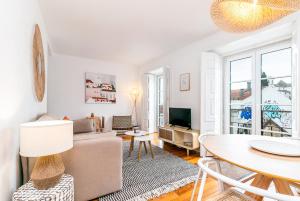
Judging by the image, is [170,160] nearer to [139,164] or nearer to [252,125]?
[139,164]

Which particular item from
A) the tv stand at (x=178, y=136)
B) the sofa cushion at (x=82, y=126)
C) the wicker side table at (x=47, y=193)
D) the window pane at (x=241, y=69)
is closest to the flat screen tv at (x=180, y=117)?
the tv stand at (x=178, y=136)

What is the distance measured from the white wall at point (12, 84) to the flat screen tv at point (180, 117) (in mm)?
2897

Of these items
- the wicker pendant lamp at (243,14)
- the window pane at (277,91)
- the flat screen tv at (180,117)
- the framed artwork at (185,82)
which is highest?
the wicker pendant lamp at (243,14)

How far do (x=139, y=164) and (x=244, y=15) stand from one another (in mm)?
2568

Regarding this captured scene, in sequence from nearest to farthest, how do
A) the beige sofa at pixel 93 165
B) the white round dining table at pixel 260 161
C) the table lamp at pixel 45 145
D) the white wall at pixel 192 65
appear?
the white round dining table at pixel 260 161
the table lamp at pixel 45 145
the beige sofa at pixel 93 165
the white wall at pixel 192 65

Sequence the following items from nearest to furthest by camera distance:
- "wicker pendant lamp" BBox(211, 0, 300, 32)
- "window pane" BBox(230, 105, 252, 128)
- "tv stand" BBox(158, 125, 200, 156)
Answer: "wicker pendant lamp" BBox(211, 0, 300, 32)
"window pane" BBox(230, 105, 252, 128)
"tv stand" BBox(158, 125, 200, 156)

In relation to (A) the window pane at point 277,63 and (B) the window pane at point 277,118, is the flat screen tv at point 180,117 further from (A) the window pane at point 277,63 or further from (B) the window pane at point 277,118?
(A) the window pane at point 277,63

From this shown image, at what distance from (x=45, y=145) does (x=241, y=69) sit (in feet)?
11.5

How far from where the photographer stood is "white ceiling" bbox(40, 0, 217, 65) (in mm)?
2359

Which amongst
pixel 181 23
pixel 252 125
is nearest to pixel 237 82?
pixel 252 125

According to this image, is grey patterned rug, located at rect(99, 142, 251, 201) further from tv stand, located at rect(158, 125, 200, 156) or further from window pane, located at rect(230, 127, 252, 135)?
window pane, located at rect(230, 127, 252, 135)

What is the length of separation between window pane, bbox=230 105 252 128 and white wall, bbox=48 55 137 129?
3.73m

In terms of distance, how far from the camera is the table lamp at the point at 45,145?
3.57ft

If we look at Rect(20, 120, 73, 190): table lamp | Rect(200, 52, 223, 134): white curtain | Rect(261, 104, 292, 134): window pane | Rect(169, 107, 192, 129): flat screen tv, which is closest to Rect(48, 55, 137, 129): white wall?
Rect(169, 107, 192, 129): flat screen tv
